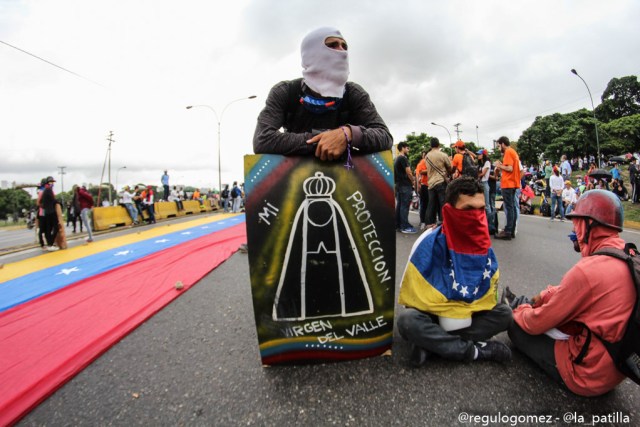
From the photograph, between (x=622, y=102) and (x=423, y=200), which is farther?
(x=622, y=102)

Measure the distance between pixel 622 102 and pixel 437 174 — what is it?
6567 centimetres

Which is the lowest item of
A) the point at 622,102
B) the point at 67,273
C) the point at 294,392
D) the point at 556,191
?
the point at 67,273

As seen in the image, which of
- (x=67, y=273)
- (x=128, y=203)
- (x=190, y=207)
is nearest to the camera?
(x=67, y=273)

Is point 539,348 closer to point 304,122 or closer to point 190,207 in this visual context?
point 304,122

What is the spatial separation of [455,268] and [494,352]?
55 cm

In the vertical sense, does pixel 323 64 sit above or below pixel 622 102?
below

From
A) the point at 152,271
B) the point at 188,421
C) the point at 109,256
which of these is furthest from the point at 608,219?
the point at 109,256

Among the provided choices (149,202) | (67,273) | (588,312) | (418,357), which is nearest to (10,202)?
(149,202)

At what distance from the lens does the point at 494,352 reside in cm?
186

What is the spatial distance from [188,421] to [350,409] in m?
0.79

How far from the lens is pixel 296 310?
1.77m

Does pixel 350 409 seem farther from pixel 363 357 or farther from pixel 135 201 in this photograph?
pixel 135 201

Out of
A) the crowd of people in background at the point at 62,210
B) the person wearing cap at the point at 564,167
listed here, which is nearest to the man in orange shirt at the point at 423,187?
the crowd of people in background at the point at 62,210

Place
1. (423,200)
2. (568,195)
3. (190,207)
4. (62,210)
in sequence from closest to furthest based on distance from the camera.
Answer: (423,200) < (62,210) < (568,195) < (190,207)
